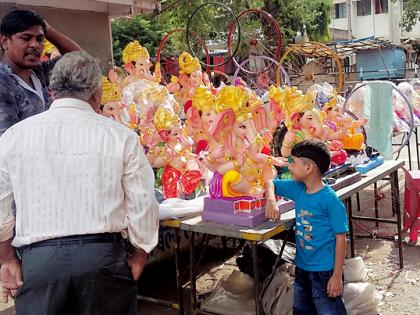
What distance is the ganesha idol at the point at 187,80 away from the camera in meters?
5.48

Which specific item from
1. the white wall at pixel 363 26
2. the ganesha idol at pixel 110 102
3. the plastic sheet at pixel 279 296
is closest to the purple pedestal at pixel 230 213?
the plastic sheet at pixel 279 296

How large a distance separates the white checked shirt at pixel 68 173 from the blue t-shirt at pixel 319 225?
3.81ft

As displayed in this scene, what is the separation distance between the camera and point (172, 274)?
450 centimetres

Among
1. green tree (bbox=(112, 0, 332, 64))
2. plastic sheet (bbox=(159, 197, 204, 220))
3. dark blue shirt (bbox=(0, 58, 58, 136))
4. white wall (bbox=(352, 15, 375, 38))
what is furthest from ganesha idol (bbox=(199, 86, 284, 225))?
white wall (bbox=(352, 15, 375, 38))

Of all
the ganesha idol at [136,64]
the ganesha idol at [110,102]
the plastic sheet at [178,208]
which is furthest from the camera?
the ganesha idol at [136,64]

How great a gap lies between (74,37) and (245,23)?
7596 millimetres

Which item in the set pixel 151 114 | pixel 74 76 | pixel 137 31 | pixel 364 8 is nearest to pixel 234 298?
pixel 151 114

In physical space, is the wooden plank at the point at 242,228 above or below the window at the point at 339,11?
below

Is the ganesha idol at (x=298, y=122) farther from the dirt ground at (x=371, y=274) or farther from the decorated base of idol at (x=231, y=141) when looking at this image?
the dirt ground at (x=371, y=274)

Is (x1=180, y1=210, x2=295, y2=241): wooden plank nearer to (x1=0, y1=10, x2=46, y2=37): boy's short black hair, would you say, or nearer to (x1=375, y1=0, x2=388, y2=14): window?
(x1=0, y1=10, x2=46, y2=37): boy's short black hair

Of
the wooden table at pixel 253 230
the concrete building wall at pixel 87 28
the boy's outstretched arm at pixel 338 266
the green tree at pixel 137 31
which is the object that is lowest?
the boy's outstretched arm at pixel 338 266

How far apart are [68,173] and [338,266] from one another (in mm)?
1503

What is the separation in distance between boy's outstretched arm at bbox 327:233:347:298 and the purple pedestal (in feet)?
1.39

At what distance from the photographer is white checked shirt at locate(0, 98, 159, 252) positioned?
5.65 feet
